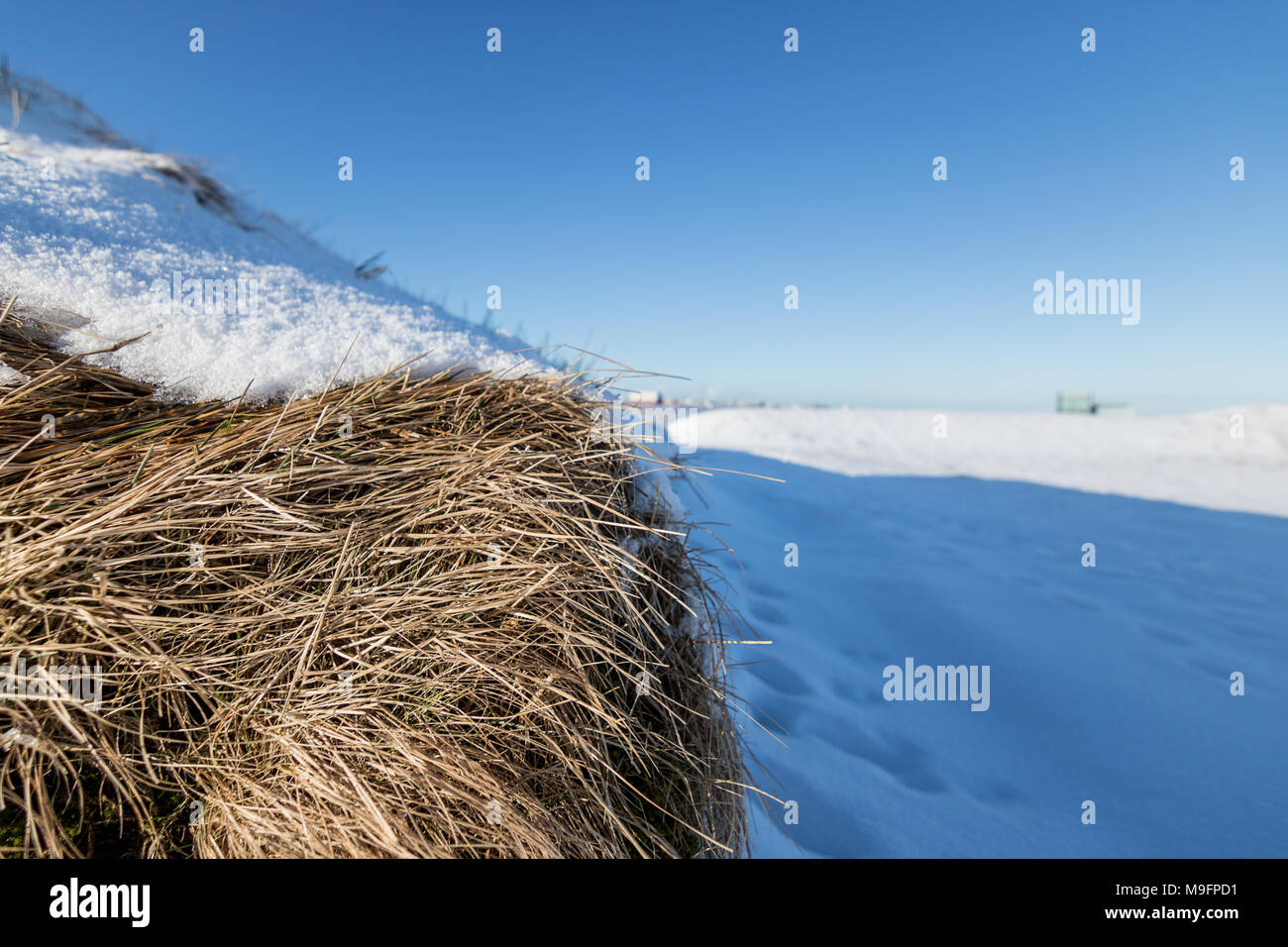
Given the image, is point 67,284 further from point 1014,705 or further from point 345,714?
point 1014,705

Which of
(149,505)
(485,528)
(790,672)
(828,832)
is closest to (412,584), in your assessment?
(485,528)

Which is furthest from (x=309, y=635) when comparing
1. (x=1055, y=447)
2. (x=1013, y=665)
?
(x=1055, y=447)

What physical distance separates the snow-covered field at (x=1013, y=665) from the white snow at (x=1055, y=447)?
94 cm

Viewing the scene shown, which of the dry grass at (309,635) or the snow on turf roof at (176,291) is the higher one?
the snow on turf roof at (176,291)

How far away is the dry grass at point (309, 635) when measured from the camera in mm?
835

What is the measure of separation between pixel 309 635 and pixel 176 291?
2.57 feet

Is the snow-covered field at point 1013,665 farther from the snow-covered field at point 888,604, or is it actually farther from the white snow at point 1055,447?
the white snow at point 1055,447

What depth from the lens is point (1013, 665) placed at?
2.54 m

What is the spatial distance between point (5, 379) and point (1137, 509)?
7836 mm

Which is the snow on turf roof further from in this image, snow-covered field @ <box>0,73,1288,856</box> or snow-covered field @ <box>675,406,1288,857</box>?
snow-covered field @ <box>675,406,1288,857</box>

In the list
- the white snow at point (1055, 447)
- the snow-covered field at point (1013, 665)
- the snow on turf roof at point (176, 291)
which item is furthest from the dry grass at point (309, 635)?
the white snow at point (1055, 447)

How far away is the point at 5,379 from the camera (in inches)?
36.8

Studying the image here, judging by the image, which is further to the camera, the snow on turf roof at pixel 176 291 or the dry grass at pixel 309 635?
the snow on turf roof at pixel 176 291

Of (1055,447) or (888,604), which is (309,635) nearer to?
(888,604)
